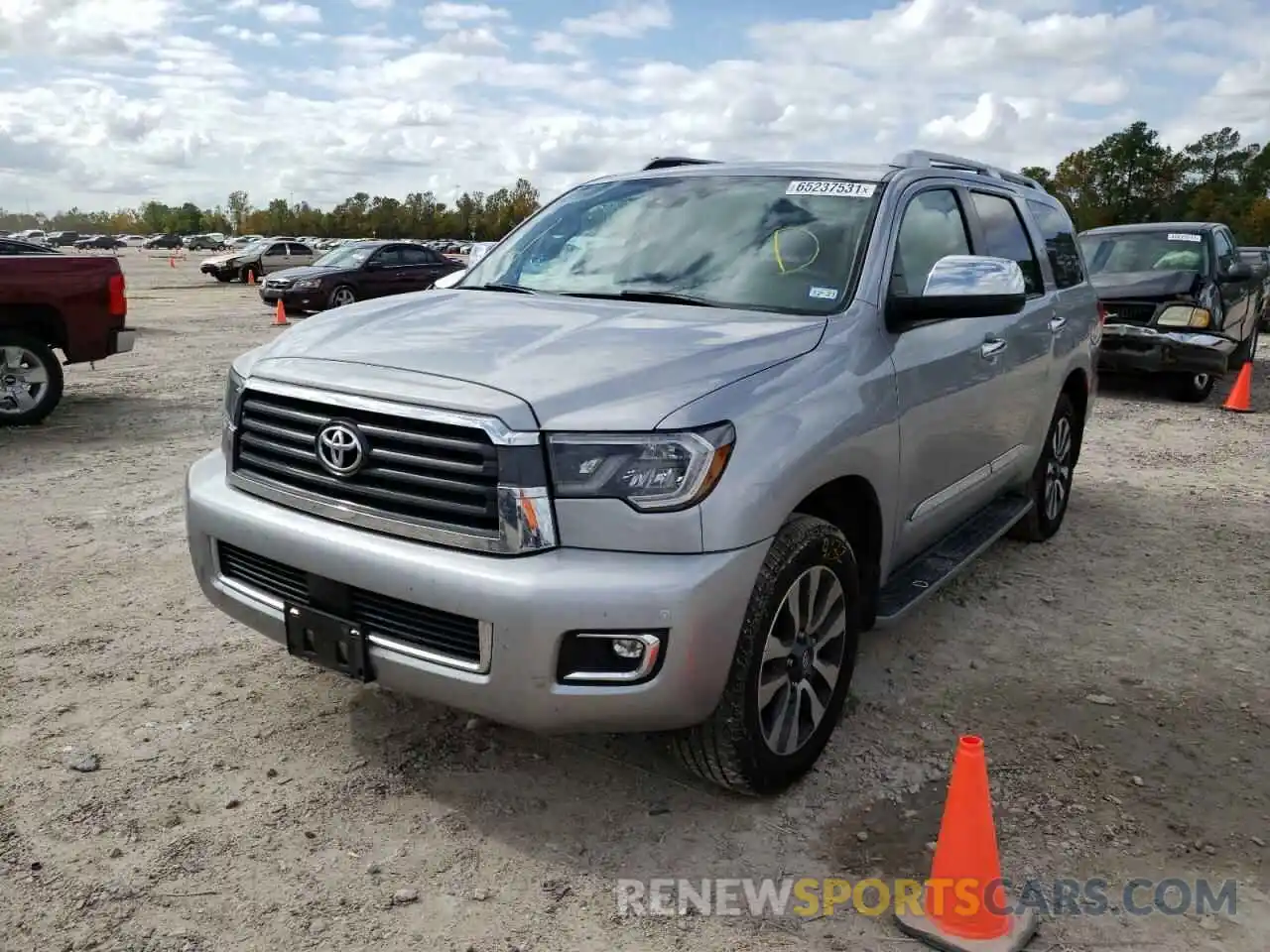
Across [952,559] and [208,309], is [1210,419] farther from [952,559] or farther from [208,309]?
[208,309]

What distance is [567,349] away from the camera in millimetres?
3078

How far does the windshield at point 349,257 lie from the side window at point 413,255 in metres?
0.69

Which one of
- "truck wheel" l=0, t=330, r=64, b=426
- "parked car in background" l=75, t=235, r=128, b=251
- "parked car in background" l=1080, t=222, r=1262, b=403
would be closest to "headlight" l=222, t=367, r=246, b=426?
"truck wheel" l=0, t=330, r=64, b=426

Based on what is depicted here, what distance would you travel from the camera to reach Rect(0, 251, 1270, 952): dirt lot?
2.71m

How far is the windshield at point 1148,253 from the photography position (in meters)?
11.3

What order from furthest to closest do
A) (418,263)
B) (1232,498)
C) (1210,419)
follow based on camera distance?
1. (418,263)
2. (1210,419)
3. (1232,498)

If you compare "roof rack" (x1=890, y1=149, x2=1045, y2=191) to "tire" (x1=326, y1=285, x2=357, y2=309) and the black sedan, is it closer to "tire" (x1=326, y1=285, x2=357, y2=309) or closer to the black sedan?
the black sedan

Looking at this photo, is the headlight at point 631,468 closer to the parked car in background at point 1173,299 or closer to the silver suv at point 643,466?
the silver suv at point 643,466

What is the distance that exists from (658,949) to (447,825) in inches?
31.6

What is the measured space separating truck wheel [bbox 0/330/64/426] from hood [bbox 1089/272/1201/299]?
988cm

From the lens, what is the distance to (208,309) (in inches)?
919

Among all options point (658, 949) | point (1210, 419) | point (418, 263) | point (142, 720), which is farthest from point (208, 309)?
point (658, 949)

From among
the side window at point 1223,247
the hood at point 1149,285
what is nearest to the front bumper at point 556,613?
the hood at point 1149,285

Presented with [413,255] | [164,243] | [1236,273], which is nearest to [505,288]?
[1236,273]
